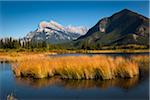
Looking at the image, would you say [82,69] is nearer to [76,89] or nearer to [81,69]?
[81,69]

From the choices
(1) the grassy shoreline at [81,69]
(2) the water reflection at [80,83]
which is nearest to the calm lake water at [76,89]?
(2) the water reflection at [80,83]

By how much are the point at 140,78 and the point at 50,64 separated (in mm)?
6492

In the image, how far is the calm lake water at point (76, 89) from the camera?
542 inches

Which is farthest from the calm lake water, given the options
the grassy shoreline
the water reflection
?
the grassy shoreline

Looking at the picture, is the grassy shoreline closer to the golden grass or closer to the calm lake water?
the golden grass

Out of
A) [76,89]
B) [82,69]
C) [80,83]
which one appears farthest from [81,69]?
[76,89]

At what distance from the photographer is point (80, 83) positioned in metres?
17.2

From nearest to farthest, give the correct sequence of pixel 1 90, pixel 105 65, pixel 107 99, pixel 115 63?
1. pixel 107 99
2. pixel 1 90
3. pixel 105 65
4. pixel 115 63

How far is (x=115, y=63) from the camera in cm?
1953

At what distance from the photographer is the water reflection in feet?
53.7

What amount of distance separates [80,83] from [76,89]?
1.69 metres

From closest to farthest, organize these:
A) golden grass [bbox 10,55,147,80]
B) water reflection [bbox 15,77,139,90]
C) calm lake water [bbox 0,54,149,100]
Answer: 1. calm lake water [bbox 0,54,149,100]
2. water reflection [bbox 15,77,139,90]
3. golden grass [bbox 10,55,147,80]

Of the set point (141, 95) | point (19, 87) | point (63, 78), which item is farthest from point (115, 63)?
point (19, 87)

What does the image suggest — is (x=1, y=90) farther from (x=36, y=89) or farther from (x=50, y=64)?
(x=50, y=64)
